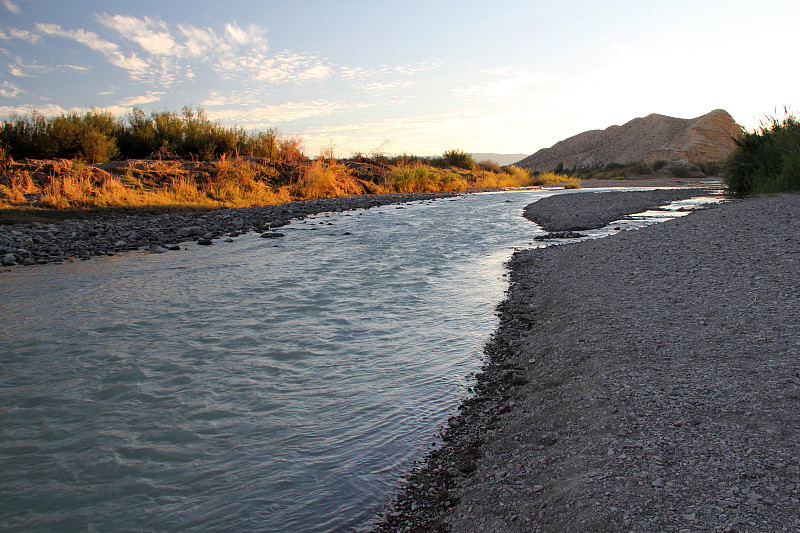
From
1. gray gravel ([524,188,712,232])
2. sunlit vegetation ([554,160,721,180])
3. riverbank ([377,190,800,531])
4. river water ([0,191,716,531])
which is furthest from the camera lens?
sunlit vegetation ([554,160,721,180])

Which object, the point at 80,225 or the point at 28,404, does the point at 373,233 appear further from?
the point at 28,404

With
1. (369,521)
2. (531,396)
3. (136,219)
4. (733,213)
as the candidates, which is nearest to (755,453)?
(531,396)

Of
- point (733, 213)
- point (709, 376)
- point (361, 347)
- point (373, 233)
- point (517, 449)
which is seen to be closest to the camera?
point (517, 449)

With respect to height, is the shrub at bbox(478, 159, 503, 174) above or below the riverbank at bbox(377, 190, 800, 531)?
→ above

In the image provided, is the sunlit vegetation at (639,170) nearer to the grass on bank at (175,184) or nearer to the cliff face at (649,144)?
the cliff face at (649,144)

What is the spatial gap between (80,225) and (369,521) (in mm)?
11368

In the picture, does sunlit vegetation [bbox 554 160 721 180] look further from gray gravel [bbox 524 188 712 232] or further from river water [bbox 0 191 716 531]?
river water [bbox 0 191 716 531]

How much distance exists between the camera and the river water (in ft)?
7.38

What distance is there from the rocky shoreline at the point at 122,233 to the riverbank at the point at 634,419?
25.0 ft

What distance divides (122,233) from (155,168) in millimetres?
8422

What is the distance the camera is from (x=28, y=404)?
321 centimetres

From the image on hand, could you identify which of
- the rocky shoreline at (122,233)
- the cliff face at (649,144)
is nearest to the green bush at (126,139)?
the rocky shoreline at (122,233)

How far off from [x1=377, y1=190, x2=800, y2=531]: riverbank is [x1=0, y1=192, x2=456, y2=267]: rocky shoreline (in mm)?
7629

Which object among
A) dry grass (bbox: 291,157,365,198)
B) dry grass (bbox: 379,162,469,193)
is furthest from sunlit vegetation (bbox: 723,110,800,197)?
dry grass (bbox: 379,162,469,193)
